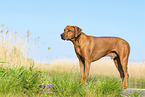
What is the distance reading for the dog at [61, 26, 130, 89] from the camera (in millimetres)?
5746

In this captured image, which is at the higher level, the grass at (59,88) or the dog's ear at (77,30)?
the dog's ear at (77,30)

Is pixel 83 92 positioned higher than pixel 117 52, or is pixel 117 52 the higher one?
pixel 117 52

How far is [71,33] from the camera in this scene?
5723 mm

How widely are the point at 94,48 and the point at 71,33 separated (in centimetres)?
93

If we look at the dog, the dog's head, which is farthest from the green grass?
the dog's head

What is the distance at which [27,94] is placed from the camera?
4672mm

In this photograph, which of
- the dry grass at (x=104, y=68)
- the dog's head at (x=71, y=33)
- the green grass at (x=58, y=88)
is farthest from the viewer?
the dry grass at (x=104, y=68)

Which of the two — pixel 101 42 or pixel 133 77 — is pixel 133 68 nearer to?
pixel 133 77

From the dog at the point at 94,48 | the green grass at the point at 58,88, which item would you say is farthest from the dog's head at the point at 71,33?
the green grass at the point at 58,88

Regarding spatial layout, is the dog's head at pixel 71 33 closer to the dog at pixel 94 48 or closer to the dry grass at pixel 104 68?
the dog at pixel 94 48

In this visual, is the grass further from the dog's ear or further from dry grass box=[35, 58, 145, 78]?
dry grass box=[35, 58, 145, 78]

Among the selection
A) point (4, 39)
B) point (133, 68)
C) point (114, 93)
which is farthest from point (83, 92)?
point (133, 68)

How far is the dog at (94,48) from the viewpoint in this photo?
18.9 feet

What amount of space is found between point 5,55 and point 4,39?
0.82 m
